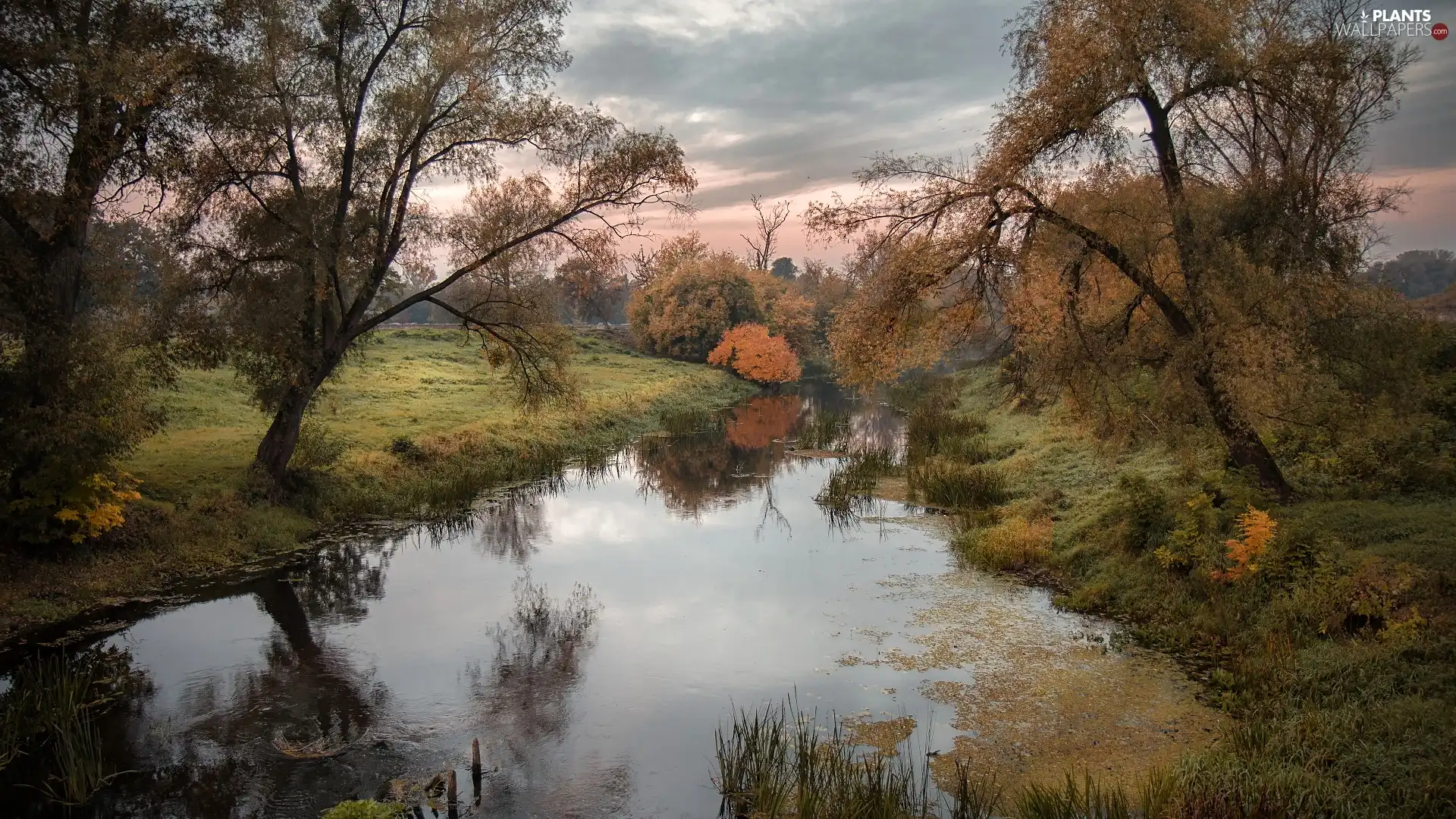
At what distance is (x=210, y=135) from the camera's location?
50.4 feet

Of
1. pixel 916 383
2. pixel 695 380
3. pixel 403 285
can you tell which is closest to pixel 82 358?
pixel 403 285

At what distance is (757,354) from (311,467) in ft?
126

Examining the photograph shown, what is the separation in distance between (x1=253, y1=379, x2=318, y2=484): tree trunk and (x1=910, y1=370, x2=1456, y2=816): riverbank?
13857mm

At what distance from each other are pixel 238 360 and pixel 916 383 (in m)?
39.2

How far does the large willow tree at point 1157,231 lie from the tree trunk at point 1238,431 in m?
0.03

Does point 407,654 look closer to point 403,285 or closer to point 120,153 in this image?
point 120,153

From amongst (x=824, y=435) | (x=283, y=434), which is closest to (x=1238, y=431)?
(x=283, y=434)

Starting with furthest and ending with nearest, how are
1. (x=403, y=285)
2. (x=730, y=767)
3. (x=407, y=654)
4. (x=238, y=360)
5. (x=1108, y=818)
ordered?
1. (x=403, y=285)
2. (x=238, y=360)
3. (x=407, y=654)
4. (x=730, y=767)
5. (x=1108, y=818)

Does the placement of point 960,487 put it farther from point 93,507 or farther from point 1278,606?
point 93,507

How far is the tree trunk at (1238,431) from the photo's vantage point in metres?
12.1

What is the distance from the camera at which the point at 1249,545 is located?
36.1 feet

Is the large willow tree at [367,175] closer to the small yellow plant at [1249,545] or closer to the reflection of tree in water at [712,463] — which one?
the reflection of tree in water at [712,463]

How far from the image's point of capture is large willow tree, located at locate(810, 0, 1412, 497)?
1175 centimetres

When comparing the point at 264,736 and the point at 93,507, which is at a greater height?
the point at 93,507
